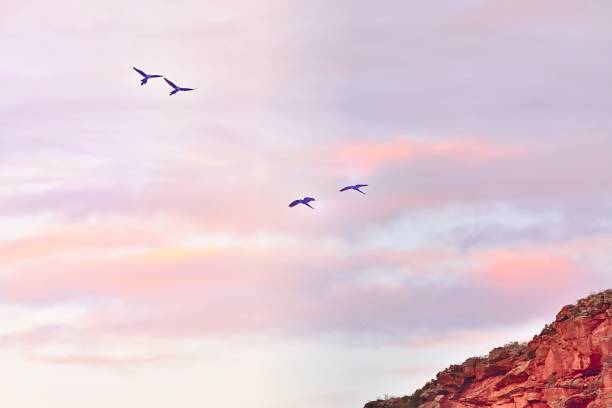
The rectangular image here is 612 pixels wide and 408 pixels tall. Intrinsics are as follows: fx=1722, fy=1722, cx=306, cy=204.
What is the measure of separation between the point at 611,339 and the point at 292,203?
31.9m

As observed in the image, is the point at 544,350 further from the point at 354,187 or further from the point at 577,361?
the point at 354,187

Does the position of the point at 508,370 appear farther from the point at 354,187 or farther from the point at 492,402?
the point at 354,187

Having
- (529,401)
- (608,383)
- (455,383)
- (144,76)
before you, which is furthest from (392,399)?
(144,76)

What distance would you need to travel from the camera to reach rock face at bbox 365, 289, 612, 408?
13762 centimetres

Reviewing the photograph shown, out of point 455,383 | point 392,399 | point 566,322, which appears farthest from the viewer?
point 392,399

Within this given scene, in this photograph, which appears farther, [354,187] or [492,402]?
[492,402]

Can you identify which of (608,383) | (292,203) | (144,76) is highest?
(144,76)

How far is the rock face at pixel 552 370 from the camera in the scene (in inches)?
5418

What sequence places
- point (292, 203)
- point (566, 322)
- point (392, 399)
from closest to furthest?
point (292, 203) → point (566, 322) → point (392, 399)

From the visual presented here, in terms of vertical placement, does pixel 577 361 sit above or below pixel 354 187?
below

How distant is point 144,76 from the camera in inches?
5226

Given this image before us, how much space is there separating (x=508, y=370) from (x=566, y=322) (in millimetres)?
9860

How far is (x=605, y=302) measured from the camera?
5512 inches

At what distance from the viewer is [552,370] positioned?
142 m
